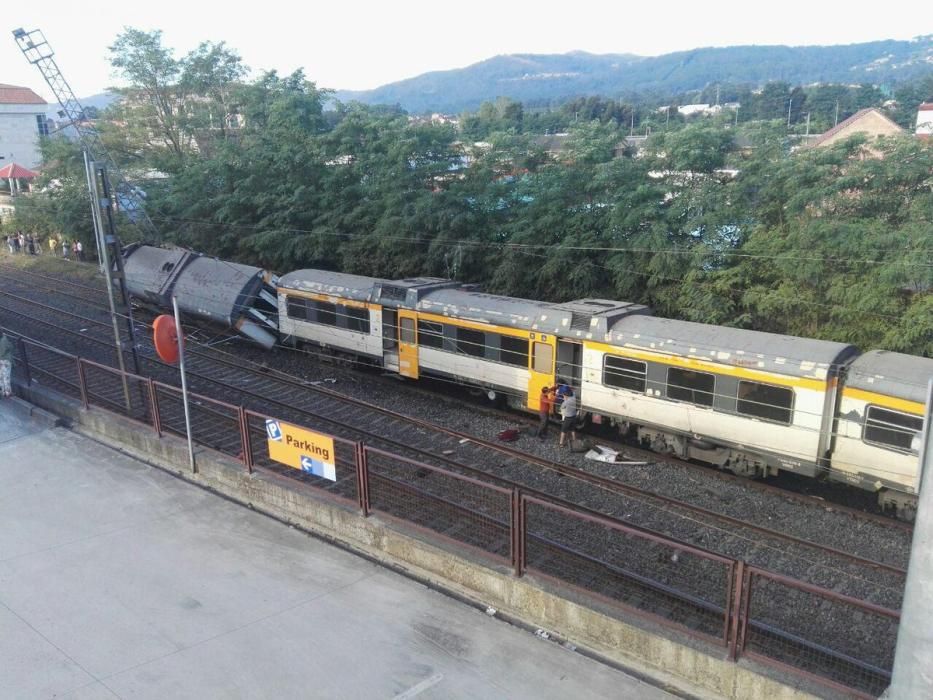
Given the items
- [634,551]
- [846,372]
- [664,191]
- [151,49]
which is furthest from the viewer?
[151,49]

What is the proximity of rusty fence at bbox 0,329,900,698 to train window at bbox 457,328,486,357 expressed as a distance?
592 cm

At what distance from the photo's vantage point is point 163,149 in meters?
41.7

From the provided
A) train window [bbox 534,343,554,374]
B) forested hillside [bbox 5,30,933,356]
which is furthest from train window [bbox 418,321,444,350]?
forested hillside [bbox 5,30,933,356]

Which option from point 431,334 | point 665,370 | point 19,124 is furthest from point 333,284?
point 19,124

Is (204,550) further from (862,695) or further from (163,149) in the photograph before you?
(163,149)

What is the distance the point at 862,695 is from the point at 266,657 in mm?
5598

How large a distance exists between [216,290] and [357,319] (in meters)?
6.27

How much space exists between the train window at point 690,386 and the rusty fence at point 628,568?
147 inches

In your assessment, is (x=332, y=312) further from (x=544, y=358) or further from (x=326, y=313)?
(x=544, y=358)

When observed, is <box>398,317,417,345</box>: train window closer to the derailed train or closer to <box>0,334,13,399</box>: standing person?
the derailed train

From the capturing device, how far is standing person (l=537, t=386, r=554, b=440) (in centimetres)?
1622

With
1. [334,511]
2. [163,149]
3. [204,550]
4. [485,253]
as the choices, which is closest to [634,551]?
[334,511]

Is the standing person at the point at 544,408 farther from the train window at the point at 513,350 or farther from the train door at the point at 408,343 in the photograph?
the train door at the point at 408,343

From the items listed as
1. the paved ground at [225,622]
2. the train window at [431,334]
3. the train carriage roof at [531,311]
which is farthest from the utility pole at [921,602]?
the train window at [431,334]
